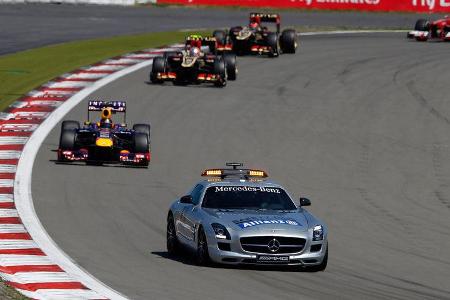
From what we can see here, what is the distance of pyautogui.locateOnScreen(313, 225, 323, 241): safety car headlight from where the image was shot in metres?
17.5

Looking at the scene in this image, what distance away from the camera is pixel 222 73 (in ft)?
130

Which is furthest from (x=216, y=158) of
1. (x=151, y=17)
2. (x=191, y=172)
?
(x=151, y=17)

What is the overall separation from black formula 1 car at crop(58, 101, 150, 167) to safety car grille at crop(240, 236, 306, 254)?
11.5 m

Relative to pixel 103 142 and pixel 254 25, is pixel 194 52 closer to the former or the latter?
pixel 254 25

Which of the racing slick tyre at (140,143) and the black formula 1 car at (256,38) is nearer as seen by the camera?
the racing slick tyre at (140,143)

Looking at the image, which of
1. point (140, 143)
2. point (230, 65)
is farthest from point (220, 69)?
point (140, 143)

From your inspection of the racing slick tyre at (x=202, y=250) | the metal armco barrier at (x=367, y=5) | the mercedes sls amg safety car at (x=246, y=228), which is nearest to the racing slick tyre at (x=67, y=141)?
the mercedes sls amg safety car at (x=246, y=228)

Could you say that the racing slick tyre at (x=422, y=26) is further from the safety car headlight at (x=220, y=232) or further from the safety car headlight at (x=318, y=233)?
the safety car headlight at (x=220, y=232)

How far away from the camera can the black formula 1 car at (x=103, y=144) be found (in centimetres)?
2861

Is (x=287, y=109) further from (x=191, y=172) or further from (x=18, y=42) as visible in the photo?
(x=18, y=42)

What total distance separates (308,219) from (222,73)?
22.0 meters

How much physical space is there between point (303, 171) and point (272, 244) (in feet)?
38.0

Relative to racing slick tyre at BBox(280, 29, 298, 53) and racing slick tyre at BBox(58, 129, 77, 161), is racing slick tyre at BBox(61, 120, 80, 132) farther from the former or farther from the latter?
racing slick tyre at BBox(280, 29, 298, 53)

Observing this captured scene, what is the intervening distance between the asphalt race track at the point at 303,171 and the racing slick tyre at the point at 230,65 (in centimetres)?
38
